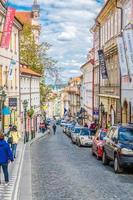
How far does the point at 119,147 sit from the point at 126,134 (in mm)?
1214

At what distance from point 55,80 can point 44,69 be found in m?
4.10

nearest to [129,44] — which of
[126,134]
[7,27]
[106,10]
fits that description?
[7,27]

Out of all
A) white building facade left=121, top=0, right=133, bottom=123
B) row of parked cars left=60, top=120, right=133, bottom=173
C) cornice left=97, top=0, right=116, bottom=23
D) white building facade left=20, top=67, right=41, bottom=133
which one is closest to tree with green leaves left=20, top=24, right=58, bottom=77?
white building facade left=20, top=67, right=41, bottom=133

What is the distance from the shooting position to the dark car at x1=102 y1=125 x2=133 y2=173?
1970cm

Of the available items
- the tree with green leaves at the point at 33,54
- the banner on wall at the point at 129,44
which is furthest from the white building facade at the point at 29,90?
the banner on wall at the point at 129,44

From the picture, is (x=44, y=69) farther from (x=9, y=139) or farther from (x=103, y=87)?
(x=9, y=139)

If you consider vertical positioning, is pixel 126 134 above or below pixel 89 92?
below

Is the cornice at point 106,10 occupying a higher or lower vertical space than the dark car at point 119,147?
higher

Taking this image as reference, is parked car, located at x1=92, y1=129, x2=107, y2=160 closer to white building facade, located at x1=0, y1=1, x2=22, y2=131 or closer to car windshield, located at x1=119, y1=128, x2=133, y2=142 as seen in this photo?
car windshield, located at x1=119, y1=128, x2=133, y2=142

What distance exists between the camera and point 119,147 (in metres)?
20.2

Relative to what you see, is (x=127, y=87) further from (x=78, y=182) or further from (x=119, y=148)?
(x=78, y=182)

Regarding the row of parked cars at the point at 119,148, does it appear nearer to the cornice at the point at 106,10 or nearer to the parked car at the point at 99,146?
the parked car at the point at 99,146

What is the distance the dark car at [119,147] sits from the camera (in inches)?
776

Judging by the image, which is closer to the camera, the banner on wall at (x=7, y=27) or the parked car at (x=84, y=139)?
the banner on wall at (x=7, y=27)
